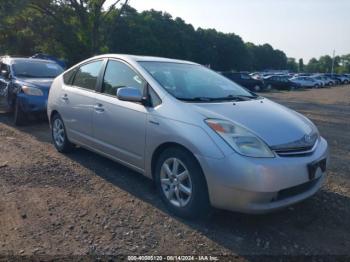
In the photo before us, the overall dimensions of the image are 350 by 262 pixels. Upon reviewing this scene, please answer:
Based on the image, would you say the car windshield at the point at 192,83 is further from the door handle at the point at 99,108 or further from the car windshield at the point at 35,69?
the car windshield at the point at 35,69

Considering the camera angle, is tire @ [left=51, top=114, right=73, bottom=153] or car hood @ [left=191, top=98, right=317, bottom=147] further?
tire @ [left=51, top=114, right=73, bottom=153]

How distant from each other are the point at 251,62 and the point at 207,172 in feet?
346

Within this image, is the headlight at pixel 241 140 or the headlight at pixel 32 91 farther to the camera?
the headlight at pixel 32 91

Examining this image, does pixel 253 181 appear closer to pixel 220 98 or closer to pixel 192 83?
pixel 220 98

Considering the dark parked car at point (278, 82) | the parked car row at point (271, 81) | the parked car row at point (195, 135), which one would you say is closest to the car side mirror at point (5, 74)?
the parked car row at point (195, 135)

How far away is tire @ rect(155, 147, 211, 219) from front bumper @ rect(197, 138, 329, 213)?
12cm

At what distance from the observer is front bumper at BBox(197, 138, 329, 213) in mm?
3402

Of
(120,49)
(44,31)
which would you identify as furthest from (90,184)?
(120,49)

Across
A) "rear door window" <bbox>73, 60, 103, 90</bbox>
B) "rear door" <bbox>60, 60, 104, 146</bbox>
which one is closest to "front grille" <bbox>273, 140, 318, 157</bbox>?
"rear door" <bbox>60, 60, 104, 146</bbox>

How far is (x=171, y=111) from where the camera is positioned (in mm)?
4008

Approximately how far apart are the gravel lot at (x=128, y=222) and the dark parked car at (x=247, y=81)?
27.1m

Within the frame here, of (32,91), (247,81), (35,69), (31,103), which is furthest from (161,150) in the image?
(247,81)

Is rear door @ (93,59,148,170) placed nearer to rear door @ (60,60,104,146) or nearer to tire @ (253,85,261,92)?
rear door @ (60,60,104,146)

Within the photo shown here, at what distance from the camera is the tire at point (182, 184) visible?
3.70 m
